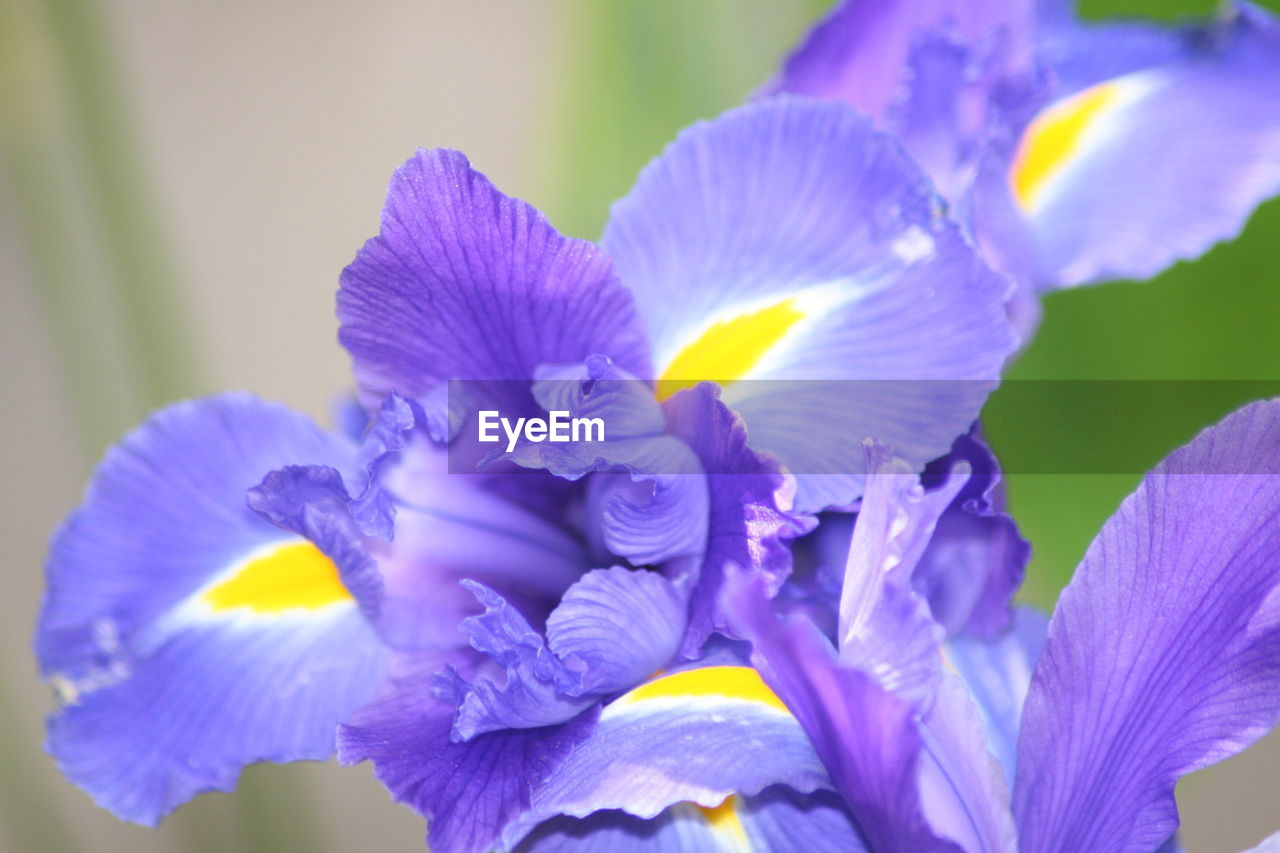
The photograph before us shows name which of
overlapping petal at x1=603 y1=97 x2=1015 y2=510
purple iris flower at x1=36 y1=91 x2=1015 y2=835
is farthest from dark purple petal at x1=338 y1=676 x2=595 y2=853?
overlapping petal at x1=603 y1=97 x2=1015 y2=510

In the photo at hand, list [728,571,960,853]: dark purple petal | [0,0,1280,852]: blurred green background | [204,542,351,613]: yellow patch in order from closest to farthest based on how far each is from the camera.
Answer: [728,571,960,853]: dark purple petal → [204,542,351,613]: yellow patch → [0,0,1280,852]: blurred green background

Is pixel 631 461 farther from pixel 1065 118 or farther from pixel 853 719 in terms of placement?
pixel 1065 118

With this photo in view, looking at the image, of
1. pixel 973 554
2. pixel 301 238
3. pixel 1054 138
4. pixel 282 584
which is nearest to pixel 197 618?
pixel 282 584

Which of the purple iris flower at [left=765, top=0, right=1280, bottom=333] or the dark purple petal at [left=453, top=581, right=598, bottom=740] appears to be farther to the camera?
the purple iris flower at [left=765, top=0, right=1280, bottom=333]

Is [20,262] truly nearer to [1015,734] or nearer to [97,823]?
[97,823]

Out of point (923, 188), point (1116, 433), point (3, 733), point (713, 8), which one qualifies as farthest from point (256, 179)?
point (923, 188)

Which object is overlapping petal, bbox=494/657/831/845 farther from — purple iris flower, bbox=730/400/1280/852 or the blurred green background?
the blurred green background

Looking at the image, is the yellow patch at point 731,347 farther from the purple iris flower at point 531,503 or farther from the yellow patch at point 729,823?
the yellow patch at point 729,823
